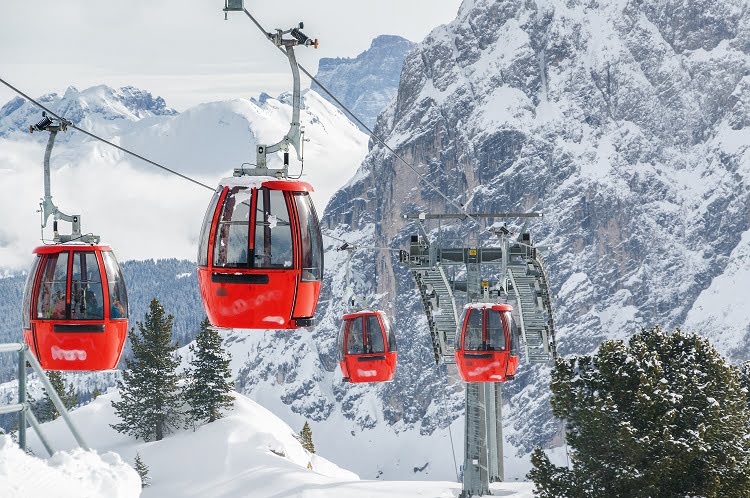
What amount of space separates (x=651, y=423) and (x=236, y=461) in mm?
42220

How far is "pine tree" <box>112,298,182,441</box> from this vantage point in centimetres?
7300

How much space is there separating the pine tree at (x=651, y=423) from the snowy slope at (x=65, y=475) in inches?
843

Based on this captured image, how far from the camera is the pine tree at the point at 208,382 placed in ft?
243

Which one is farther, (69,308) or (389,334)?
(389,334)

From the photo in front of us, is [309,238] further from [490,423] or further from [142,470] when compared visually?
[142,470]

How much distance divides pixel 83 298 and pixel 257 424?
183 feet

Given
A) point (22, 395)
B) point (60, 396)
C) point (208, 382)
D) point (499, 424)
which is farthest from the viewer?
point (60, 396)

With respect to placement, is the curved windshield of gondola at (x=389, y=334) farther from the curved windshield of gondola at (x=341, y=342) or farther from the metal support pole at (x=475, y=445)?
the metal support pole at (x=475, y=445)

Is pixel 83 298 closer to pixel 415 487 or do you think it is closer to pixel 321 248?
pixel 321 248

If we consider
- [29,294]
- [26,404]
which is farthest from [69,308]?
[26,404]

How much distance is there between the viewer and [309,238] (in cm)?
1772

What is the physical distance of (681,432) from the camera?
1198 inches

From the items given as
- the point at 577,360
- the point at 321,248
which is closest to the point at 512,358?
the point at 577,360

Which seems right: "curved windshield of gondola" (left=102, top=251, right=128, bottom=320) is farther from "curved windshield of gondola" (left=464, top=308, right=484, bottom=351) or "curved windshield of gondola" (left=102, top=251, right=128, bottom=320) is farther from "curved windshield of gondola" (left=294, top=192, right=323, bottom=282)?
"curved windshield of gondola" (left=464, top=308, right=484, bottom=351)
